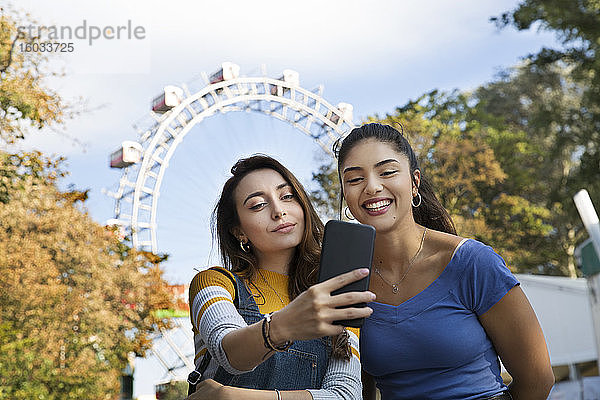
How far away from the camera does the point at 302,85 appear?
543 inches

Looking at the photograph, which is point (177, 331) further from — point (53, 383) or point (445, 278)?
point (445, 278)

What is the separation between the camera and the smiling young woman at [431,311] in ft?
5.06

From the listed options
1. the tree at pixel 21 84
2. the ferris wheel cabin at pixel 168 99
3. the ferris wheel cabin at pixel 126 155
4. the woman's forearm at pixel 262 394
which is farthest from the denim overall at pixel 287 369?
the ferris wheel cabin at pixel 168 99

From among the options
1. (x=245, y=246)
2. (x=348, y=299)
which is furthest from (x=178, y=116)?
(x=348, y=299)

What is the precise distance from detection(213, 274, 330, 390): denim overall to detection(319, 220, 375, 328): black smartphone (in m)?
0.43

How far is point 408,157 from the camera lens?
171cm

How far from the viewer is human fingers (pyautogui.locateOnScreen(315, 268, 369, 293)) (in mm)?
1063

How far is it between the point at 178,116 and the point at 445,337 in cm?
1096

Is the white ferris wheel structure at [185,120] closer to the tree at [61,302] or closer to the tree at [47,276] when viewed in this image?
the tree at [61,302]

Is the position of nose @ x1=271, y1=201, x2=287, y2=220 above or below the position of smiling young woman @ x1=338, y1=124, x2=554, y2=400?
above

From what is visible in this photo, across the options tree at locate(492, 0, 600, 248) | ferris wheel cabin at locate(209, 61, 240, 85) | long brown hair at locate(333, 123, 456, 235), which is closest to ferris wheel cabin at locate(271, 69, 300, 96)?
ferris wheel cabin at locate(209, 61, 240, 85)

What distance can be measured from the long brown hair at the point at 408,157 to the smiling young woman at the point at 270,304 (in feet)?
0.55

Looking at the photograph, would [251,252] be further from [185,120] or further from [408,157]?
[185,120]

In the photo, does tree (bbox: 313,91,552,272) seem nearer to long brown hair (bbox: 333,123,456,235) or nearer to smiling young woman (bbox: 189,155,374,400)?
long brown hair (bbox: 333,123,456,235)
